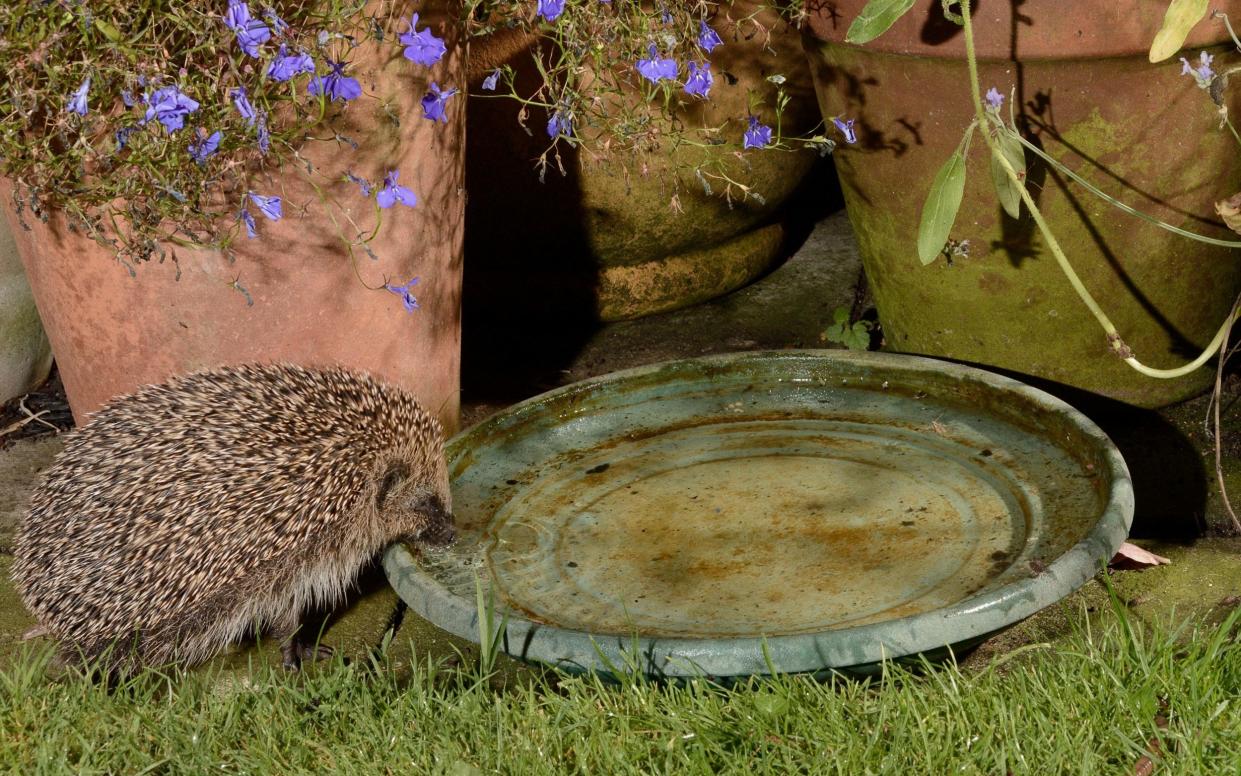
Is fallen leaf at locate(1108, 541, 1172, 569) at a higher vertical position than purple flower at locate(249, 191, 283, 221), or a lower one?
lower

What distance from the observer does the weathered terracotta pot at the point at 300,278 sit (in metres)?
3.27

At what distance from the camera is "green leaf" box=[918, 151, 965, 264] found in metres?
3.02

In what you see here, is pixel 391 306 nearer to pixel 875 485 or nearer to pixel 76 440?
pixel 76 440

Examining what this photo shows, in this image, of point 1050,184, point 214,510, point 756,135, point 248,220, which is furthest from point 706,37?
point 214,510

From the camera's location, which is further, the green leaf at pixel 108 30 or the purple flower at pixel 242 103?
the purple flower at pixel 242 103

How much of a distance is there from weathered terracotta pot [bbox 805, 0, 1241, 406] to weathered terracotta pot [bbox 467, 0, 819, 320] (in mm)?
453

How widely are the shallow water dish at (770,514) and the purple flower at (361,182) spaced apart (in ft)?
2.13

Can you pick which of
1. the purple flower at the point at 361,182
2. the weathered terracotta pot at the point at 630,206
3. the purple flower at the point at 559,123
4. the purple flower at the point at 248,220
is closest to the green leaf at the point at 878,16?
the purple flower at the point at 559,123

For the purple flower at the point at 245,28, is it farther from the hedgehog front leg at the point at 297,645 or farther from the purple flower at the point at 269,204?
the hedgehog front leg at the point at 297,645

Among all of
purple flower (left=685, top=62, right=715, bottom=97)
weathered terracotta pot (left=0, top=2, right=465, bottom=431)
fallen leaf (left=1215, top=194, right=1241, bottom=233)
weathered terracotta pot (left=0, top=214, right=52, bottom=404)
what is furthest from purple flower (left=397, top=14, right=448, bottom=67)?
weathered terracotta pot (left=0, top=214, right=52, bottom=404)

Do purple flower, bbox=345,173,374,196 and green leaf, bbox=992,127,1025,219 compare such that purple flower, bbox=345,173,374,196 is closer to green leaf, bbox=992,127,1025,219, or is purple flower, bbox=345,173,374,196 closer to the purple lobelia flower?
the purple lobelia flower

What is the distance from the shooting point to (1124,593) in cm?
329

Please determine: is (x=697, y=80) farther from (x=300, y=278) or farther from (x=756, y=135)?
(x=300, y=278)

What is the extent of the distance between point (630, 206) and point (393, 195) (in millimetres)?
1536
